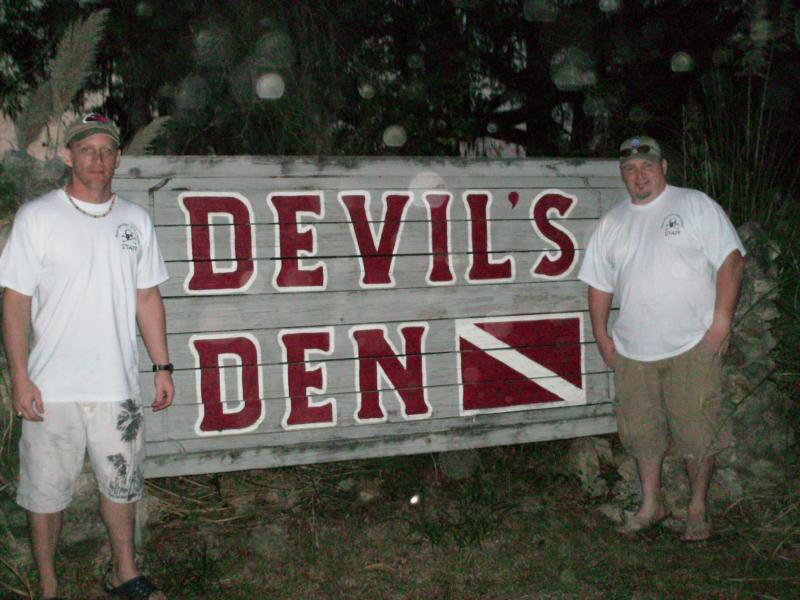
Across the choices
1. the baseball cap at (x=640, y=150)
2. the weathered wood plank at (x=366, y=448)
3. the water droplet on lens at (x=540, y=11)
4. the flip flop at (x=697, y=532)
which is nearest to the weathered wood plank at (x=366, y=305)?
the weathered wood plank at (x=366, y=448)

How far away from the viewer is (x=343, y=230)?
4.27 meters

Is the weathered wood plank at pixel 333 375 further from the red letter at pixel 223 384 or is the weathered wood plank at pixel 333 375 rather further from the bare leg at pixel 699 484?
the bare leg at pixel 699 484

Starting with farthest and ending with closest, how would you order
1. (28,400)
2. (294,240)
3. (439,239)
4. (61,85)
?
(439,239) → (294,240) → (61,85) → (28,400)

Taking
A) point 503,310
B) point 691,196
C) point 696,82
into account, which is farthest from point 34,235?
point 696,82

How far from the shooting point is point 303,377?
419 cm

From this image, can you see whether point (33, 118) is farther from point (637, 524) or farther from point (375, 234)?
point (637, 524)

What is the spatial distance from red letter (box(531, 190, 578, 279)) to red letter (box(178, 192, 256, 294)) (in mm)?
1631

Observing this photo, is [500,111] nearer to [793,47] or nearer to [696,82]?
[696,82]

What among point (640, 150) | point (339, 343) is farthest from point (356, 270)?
point (640, 150)

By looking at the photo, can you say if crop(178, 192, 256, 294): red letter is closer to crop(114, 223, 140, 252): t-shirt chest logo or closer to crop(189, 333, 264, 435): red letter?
crop(189, 333, 264, 435): red letter

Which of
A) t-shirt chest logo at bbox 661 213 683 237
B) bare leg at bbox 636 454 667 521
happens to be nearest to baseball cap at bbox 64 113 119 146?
t-shirt chest logo at bbox 661 213 683 237

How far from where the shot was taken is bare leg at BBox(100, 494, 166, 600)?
3324 millimetres

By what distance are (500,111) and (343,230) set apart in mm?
6896

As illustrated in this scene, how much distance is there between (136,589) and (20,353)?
1114mm
